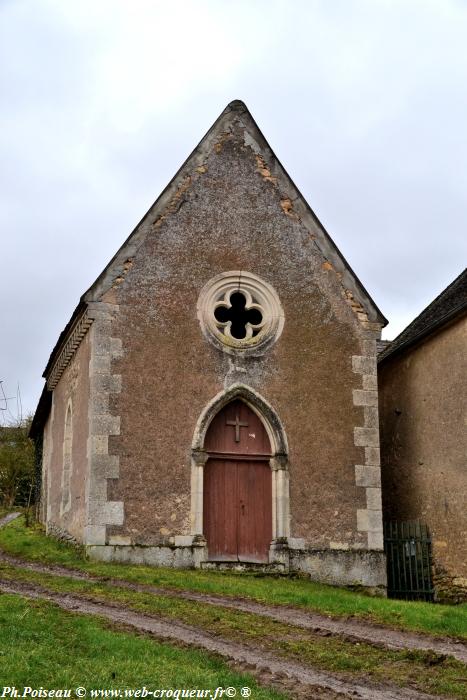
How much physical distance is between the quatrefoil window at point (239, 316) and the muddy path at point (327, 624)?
19.7ft

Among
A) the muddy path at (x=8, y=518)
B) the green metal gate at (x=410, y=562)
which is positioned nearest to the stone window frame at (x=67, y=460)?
the green metal gate at (x=410, y=562)

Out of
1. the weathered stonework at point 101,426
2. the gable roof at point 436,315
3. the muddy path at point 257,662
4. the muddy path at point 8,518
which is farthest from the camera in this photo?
the muddy path at point 8,518

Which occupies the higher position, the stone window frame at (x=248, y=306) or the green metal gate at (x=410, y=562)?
the stone window frame at (x=248, y=306)

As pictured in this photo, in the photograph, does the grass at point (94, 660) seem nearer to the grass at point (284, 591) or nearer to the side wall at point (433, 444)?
the grass at point (284, 591)

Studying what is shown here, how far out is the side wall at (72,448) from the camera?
57.9 ft

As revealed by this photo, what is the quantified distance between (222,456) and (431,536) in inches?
187

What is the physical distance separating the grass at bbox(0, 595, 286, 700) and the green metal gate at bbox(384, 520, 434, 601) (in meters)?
9.69

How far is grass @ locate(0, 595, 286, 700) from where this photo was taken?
775cm

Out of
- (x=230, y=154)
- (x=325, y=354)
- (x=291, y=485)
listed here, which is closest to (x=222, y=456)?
(x=291, y=485)

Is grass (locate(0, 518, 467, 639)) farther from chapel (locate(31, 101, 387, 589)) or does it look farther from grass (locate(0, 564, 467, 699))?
grass (locate(0, 564, 467, 699))

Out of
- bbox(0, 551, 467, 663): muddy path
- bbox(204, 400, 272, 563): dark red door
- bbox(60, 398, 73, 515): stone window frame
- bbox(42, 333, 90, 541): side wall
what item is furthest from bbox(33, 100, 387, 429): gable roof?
bbox(0, 551, 467, 663): muddy path

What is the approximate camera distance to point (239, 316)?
61.7 ft

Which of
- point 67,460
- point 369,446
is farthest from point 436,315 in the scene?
point 67,460

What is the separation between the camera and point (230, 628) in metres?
10.7
